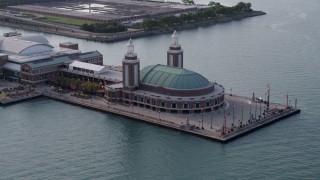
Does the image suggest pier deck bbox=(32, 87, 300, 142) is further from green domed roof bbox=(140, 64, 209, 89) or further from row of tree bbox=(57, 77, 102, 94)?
green domed roof bbox=(140, 64, 209, 89)

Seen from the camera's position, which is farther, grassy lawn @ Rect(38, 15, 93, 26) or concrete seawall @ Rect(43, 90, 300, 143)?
grassy lawn @ Rect(38, 15, 93, 26)

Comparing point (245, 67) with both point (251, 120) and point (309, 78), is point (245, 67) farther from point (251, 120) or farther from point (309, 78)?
point (251, 120)

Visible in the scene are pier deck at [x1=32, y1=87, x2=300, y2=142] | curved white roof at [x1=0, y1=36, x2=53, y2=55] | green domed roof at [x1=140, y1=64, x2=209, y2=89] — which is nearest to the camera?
pier deck at [x1=32, y1=87, x2=300, y2=142]

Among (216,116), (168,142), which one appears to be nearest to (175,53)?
(216,116)

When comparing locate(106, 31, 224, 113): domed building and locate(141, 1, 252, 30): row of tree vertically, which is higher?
locate(141, 1, 252, 30): row of tree

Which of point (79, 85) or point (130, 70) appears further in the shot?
point (79, 85)

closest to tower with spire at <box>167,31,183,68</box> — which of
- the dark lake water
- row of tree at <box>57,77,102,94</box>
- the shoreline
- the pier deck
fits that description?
the dark lake water

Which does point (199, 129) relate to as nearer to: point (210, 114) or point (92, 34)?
point (210, 114)

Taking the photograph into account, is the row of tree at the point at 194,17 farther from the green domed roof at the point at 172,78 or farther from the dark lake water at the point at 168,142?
the green domed roof at the point at 172,78
